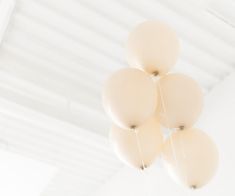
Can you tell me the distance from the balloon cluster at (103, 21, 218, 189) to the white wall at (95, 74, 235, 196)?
0.97 m

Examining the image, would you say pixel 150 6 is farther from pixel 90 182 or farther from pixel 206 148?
pixel 90 182

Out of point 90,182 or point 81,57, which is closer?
point 81,57

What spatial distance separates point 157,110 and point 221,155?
119 cm

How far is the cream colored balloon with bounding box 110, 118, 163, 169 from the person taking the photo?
1492mm

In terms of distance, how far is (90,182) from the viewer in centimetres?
376

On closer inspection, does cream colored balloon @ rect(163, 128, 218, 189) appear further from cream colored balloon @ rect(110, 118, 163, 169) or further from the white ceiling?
the white ceiling

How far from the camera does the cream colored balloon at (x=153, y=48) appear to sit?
149 centimetres

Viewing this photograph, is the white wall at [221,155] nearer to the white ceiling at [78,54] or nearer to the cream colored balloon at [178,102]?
the white ceiling at [78,54]

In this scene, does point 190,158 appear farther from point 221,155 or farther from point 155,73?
point 221,155

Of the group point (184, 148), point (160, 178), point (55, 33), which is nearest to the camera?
point (184, 148)

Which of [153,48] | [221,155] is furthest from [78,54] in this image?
[153,48]

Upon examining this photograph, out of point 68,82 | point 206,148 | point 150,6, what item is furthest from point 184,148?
point 68,82

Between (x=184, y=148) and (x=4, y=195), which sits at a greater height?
(x=184, y=148)

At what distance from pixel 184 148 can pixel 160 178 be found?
1.60 m
